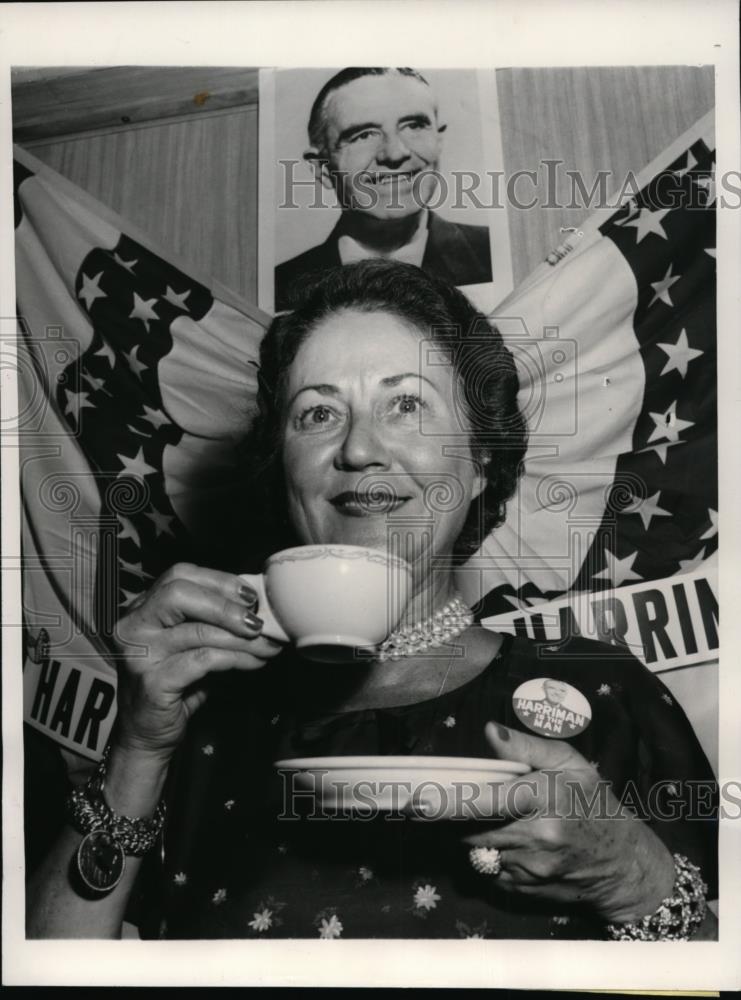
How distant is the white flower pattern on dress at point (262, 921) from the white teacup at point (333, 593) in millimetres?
297

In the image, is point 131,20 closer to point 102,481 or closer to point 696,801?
point 102,481

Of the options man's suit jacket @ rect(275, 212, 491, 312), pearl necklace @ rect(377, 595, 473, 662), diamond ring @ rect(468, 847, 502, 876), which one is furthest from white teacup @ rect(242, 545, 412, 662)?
man's suit jacket @ rect(275, 212, 491, 312)

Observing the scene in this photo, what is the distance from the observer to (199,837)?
3.82ft

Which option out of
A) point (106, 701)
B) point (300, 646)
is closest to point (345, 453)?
point (300, 646)

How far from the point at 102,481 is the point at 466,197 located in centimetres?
50

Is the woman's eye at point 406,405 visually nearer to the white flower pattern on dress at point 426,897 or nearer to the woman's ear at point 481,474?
the woman's ear at point 481,474

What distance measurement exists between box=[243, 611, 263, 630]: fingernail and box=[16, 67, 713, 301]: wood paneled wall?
38cm

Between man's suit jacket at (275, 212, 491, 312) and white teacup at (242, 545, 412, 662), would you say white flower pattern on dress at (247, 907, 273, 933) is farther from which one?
man's suit jacket at (275, 212, 491, 312)

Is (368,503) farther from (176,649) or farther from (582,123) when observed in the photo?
(582,123)

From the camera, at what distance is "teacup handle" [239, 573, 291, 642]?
1044 millimetres

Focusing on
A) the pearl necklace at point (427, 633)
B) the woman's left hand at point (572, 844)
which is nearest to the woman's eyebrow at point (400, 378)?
the pearl necklace at point (427, 633)

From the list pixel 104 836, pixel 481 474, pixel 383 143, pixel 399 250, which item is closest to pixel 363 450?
pixel 481 474

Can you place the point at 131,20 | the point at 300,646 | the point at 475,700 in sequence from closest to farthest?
the point at 300,646, the point at 475,700, the point at 131,20

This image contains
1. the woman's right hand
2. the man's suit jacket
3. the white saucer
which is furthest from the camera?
the man's suit jacket
